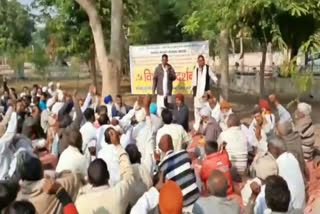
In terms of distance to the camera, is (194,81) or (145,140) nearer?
(145,140)

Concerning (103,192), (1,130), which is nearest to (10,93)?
(1,130)

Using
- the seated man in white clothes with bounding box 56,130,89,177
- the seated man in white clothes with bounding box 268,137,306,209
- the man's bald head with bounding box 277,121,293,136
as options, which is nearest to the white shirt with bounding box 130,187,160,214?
the seated man in white clothes with bounding box 56,130,89,177

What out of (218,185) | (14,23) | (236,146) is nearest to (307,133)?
(236,146)

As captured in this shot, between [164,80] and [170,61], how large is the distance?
2.03m

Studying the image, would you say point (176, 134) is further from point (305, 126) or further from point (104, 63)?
point (104, 63)

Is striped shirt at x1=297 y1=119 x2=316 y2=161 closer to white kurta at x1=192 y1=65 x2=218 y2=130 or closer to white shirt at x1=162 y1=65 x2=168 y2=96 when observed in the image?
white kurta at x1=192 y1=65 x2=218 y2=130

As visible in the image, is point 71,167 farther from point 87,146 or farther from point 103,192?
point 87,146

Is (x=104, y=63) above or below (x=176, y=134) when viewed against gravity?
above

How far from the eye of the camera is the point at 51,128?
1112cm

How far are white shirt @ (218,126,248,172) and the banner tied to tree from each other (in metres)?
6.53

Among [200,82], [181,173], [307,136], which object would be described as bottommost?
[307,136]

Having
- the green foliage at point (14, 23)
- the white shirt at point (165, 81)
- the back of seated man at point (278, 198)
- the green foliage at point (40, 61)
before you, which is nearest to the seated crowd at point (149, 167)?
the back of seated man at point (278, 198)

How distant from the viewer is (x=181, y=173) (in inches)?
248

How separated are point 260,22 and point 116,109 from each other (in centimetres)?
316
